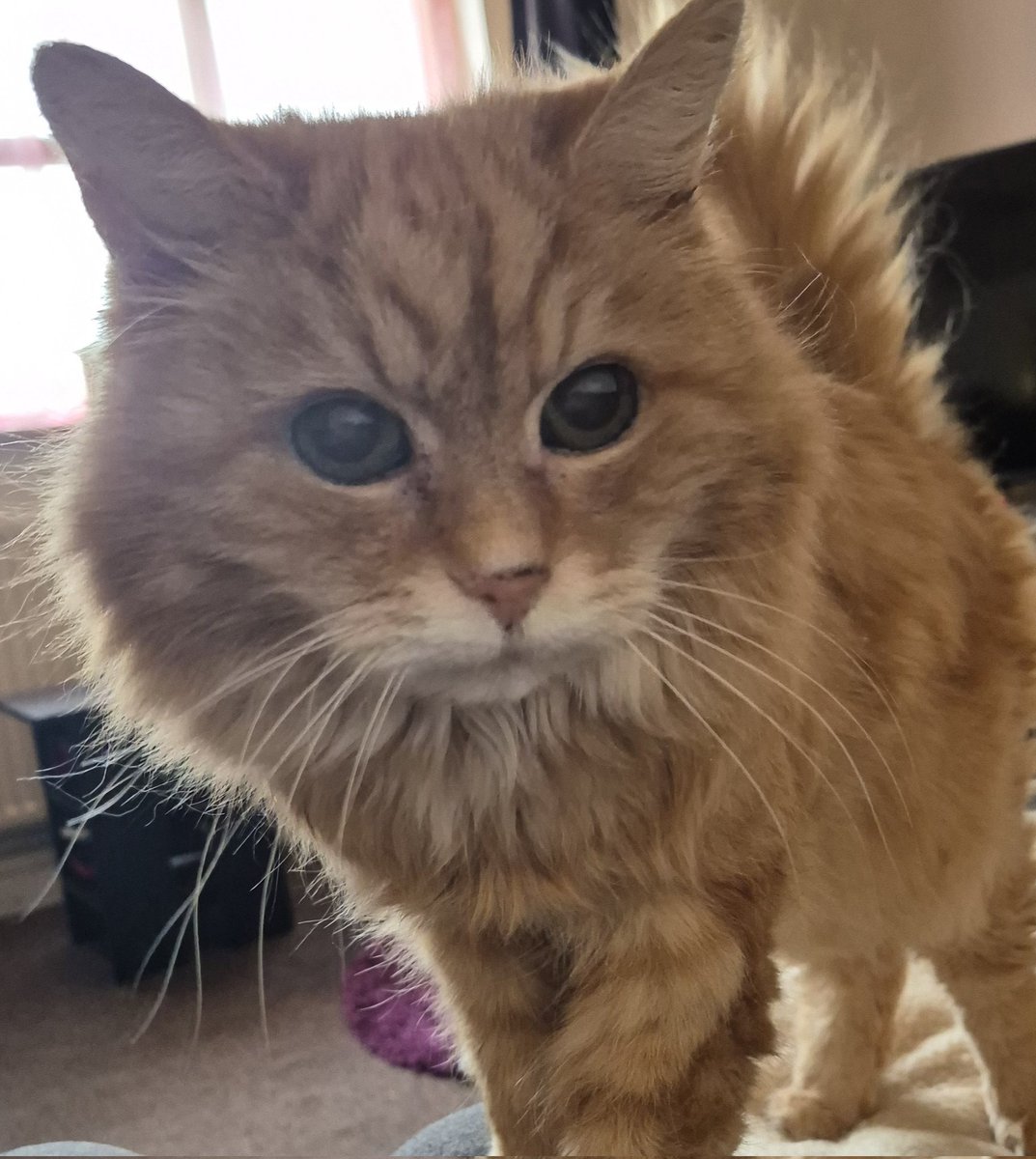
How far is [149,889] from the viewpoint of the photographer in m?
2.32

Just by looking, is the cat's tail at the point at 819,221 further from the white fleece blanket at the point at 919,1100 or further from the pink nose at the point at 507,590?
the white fleece blanket at the point at 919,1100

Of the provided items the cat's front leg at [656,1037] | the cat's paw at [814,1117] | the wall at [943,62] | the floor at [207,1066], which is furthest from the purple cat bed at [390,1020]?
the wall at [943,62]

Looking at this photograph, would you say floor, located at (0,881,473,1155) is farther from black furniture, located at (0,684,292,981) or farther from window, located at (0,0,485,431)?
window, located at (0,0,485,431)

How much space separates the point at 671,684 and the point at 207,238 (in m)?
0.49

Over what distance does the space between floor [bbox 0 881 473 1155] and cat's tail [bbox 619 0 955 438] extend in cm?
150

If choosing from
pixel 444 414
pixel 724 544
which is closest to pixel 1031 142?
pixel 724 544

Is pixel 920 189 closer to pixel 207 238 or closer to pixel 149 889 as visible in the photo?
pixel 207 238

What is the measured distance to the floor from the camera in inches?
73.7

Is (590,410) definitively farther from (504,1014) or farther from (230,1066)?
(230,1066)

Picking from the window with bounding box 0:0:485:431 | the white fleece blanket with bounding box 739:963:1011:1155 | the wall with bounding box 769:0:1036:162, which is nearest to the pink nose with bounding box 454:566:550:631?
the white fleece blanket with bounding box 739:963:1011:1155

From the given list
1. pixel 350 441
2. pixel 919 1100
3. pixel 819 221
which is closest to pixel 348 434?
pixel 350 441

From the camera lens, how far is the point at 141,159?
0.73 meters

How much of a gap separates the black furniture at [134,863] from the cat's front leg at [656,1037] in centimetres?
147

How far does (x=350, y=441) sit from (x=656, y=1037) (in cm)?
52
